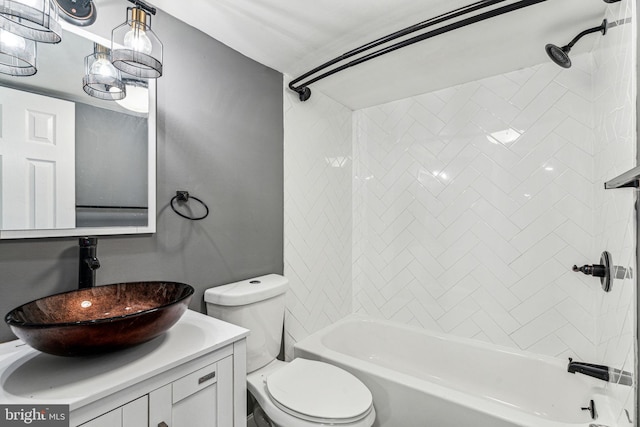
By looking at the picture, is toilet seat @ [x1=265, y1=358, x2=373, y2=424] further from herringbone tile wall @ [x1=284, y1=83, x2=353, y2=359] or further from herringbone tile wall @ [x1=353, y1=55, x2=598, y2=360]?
herringbone tile wall @ [x1=353, y1=55, x2=598, y2=360]

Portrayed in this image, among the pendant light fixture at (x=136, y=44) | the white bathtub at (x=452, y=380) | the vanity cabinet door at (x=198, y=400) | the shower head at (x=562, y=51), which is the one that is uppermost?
the shower head at (x=562, y=51)

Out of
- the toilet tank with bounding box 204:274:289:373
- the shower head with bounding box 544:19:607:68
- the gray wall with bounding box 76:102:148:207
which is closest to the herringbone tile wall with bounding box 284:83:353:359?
the toilet tank with bounding box 204:274:289:373

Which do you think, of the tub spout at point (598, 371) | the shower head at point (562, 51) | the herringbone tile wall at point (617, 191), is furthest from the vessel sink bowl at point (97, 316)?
the shower head at point (562, 51)

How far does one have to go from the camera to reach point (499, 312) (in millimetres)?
2033

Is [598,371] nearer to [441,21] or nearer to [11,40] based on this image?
[441,21]

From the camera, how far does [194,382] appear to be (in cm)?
96

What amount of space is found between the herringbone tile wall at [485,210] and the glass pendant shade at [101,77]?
186 centimetres

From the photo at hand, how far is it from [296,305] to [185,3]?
182cm

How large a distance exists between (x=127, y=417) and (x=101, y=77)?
123cm

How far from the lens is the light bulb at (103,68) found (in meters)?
1.20

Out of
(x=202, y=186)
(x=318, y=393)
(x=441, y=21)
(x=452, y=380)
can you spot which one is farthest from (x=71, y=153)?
(x=452, y=380)

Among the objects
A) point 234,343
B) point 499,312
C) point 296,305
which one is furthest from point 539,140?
point 234,343

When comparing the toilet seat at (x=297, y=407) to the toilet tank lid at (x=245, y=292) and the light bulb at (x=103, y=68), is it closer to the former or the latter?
the toilet tank lid at (x=245, y=292)

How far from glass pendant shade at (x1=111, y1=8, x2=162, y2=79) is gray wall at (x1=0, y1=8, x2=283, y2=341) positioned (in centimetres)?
19
